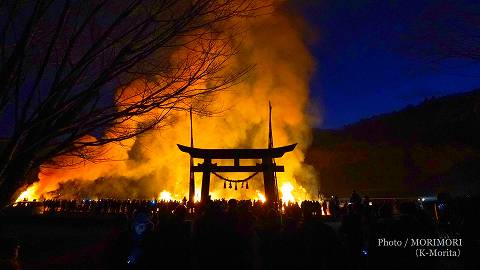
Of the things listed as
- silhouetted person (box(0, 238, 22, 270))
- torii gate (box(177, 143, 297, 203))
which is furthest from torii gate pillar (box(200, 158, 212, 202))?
silhouetted person (box(0, 238, 22, 270))

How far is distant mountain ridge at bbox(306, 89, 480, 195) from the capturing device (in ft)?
97.3

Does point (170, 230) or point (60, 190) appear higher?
point (60, 190)

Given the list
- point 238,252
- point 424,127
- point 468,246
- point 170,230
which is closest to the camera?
point 238,252

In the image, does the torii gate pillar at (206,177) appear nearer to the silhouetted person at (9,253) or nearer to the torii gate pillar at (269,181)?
the torii gate pillar at (269,181)

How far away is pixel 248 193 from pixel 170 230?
26.5 meters

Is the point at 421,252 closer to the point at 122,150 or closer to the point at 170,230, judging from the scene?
the point at 170,230

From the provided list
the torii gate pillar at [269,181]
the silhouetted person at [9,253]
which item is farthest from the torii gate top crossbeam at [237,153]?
the silhouetted person at [9,253]

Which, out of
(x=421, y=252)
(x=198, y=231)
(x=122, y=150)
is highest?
(x=122, y=150)

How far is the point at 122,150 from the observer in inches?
1281

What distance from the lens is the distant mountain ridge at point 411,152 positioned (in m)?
29.7

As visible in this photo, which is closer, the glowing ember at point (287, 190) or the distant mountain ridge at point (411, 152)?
the glowing ember at point (287, 190)

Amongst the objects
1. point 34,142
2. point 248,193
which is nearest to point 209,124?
point 248,193

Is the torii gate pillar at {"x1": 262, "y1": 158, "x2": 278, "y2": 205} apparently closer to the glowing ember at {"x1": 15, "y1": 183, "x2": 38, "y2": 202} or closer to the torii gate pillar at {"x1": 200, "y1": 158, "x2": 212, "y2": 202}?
the torii gate pillar at {"x1": 200, "y1": 158, "x2": 212, "y2": 202}

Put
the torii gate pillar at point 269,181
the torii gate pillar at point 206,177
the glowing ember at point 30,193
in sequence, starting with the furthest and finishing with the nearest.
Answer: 1. the glowing ember at point 30,193
2. the torii gate pillar at point 206,177
3. the torii gate pillar at point 269,181
